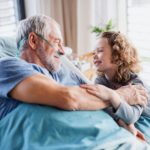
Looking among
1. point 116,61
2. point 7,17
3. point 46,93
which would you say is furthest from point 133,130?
point 7,17

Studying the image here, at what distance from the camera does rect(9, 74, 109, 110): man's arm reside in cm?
125

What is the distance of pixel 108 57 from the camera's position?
5.77 feet

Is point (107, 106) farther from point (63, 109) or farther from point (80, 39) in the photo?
point (80, 39)

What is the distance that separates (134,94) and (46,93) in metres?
0.54

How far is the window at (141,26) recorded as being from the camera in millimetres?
2941

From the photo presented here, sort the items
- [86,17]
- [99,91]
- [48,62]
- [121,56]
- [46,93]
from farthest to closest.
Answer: [86,17]
[121,56]
[48,62]
[99,91]
[46,93]

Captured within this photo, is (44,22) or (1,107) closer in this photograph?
(1,107)

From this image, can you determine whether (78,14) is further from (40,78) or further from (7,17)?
(40,78)

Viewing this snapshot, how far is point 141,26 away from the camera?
3.03m

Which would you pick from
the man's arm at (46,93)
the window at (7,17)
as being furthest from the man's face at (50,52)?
the window at (7,17)

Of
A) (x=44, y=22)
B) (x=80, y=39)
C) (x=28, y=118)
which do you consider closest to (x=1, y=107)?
(x=28, y=118)

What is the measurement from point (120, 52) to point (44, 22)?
0.50m

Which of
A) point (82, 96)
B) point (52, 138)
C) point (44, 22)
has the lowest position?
point (52, 138)

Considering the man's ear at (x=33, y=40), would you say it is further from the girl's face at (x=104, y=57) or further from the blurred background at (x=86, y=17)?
the blurred background at (x=86, y=17)
